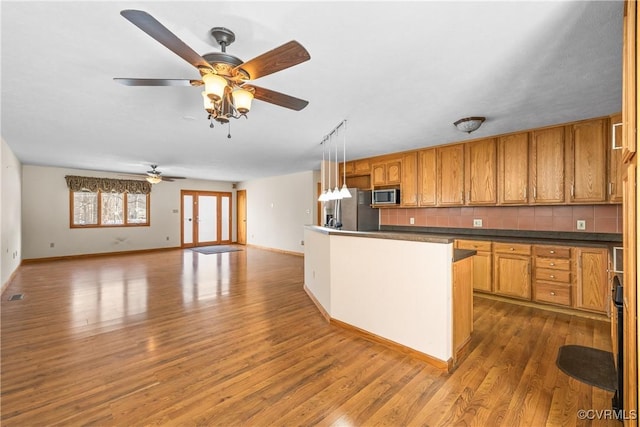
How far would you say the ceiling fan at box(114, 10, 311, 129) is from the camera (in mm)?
Result: 1443

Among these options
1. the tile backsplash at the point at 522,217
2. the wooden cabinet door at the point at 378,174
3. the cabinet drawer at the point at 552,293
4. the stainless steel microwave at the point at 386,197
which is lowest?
the cabinet drawer at the point at 552,293

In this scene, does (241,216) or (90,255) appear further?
(241,216)

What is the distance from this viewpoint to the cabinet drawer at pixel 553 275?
11.4 ft

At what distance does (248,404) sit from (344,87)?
2.60 metres

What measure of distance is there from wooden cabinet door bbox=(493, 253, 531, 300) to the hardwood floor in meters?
0.22

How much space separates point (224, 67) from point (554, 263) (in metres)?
4.23

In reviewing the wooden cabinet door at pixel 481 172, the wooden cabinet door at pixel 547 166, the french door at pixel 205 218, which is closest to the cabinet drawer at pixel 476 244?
the wooden cabinet door at pixel 481 172

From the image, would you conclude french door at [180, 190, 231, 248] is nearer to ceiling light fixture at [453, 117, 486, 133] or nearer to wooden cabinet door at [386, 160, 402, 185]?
wooden cabinet door at [386, 160, 402, 185]

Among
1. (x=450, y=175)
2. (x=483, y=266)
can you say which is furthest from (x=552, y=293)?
(x=450, y=175)

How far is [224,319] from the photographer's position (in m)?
3.33

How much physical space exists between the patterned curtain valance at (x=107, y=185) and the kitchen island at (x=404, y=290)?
752 cm

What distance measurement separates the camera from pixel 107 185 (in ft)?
25.7

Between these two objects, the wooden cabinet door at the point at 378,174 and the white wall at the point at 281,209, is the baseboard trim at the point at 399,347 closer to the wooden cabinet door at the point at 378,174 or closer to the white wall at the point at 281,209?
the wooden cabinet door at the point at 378,174

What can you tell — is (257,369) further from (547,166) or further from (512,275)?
(547,166)
